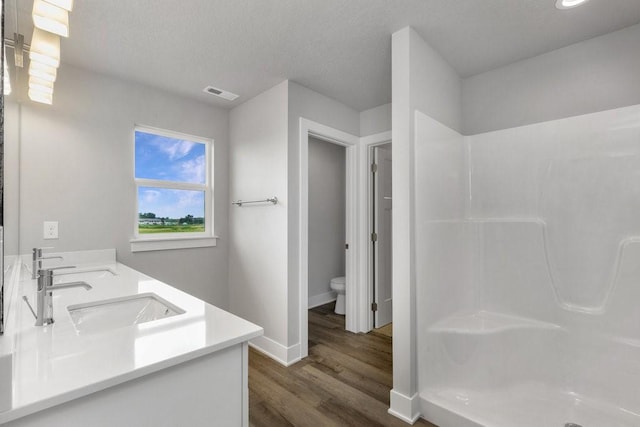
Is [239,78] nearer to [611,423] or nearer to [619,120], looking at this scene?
[619,120]

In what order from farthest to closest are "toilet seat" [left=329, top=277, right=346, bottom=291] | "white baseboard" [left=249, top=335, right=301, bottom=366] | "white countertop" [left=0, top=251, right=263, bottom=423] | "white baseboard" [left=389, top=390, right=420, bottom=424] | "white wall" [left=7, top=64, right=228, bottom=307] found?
"toilet seat" [left=329, top=277, right=346, bottom=291] < "white baseboard" [left=249, top=335, right=301, bottom=366] < "white wall" [left=7, top=64, right=228, bottom=307] < "white baseboard" [left=389, top=390, right=420, bottom=424] < "white countertop" [left=0, top=251, right=263, bottom=423]

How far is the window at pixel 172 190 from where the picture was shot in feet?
8.96

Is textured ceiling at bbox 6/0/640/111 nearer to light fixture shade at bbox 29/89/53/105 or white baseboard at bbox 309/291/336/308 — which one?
light fixture shade at bbox 29/89/53/105

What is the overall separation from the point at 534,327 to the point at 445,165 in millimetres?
1304

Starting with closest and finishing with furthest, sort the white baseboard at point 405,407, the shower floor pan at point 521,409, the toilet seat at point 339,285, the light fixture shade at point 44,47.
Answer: the light fixture shade at point 44,47 → the shower floor pan at point 521,409 → the white baseboard at point 405,407 → the toilet seat at point 339,285

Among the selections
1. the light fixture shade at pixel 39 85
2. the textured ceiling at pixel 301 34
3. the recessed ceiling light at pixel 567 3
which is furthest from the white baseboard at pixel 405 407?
the light fixture shade at pixel 39 85

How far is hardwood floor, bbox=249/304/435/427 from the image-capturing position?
1.82 metres

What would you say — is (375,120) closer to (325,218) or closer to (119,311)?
(325,218)

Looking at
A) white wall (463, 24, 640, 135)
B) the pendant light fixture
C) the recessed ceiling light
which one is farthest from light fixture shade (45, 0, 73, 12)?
white wall (463, 24, 640, 135)

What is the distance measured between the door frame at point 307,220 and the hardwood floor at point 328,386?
254mm

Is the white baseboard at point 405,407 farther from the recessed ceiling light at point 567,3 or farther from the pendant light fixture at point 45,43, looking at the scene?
the pendant light fixture at point 45,43

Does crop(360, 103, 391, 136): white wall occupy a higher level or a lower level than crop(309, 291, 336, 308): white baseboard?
higher

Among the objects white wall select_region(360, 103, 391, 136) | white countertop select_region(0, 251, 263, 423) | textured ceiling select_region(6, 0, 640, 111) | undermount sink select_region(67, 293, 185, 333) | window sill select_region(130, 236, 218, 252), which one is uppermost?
textured ceiling select_region(6, 0, 640, 111)

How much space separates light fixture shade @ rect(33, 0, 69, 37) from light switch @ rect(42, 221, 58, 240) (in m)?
1.41
